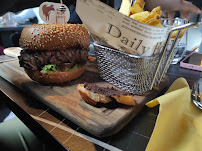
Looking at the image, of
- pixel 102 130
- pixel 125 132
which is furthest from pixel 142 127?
pixel 102 130

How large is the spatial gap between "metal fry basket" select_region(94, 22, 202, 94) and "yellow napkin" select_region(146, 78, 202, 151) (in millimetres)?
192

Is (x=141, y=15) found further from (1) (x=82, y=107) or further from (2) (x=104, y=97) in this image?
(1) (x=82, y=107)

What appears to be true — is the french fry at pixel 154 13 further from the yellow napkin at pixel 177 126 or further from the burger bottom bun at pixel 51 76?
the burger bottom bun at pixel 51 76

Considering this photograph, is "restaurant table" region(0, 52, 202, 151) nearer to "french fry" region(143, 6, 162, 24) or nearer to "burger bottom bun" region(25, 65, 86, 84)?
"burger bottom bun" region(25, 65, 86, 84)

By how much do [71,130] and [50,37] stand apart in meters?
0.63

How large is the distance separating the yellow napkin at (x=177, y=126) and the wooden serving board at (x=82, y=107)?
15 centimetres

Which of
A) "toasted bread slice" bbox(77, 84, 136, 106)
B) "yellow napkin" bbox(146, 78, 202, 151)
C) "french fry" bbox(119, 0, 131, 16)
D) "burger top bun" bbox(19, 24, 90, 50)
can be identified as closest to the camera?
"yellow napkin" bbox(146, 78, 202, 151)

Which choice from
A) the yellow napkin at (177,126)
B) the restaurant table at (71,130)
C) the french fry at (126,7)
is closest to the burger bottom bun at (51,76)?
the restaurant table at (71,130)

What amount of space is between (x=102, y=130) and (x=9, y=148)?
755 mm

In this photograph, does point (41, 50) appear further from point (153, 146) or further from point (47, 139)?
point (153, 146)

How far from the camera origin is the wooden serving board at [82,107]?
Result: 2.00 ft

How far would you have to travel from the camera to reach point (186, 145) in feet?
1.69

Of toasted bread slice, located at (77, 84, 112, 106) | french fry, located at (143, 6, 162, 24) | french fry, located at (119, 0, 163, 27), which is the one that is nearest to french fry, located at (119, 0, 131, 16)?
french fry, located at (119, 0, 163, 27)

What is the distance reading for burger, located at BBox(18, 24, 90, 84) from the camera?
97cm
